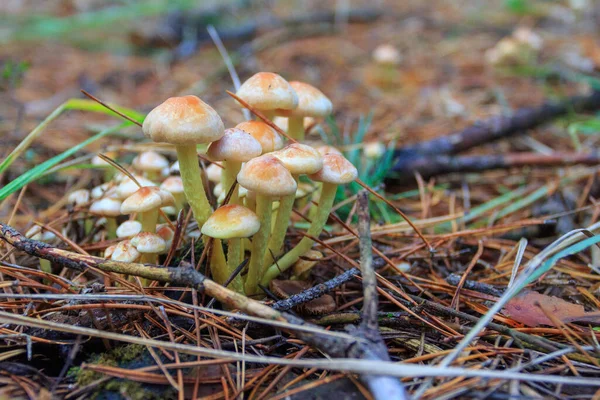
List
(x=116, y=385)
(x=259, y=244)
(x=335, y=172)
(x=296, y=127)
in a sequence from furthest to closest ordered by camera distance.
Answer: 1. (x=296, y=127)
2. (x=259, y=244)
3. (x=335, y=172)
4. (x=116, y=385)

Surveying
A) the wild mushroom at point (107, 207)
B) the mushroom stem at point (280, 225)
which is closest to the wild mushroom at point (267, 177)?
the mushroom stem at point (280, 225)

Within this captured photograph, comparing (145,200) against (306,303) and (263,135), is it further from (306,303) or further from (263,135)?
(306,303)

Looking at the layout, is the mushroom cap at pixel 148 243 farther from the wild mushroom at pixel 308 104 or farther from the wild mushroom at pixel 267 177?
the wild mushroom at pixel 308 104

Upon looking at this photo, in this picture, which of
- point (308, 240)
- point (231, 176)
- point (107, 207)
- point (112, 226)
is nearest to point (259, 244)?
point (308, 240)

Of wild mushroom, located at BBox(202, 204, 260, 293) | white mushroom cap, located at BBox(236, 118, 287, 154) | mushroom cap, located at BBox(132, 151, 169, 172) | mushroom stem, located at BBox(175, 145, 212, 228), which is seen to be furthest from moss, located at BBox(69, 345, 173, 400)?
mushroom cap, located at BBox(132, 151, 169, 172)

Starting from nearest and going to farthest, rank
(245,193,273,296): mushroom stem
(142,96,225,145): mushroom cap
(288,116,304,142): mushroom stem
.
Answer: (142,96,225,145): mushroom cap → (245,193,273,296): mushroom stem → (288,116,304,142): mushroom stem

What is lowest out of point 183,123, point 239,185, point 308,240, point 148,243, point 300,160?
point 308,240

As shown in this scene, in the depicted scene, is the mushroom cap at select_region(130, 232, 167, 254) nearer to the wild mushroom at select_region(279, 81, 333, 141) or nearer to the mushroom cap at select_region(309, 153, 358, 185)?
the mushroom cap at select_region(309, 153, 358, 185)

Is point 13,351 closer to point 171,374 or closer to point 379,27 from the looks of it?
point 171,374
